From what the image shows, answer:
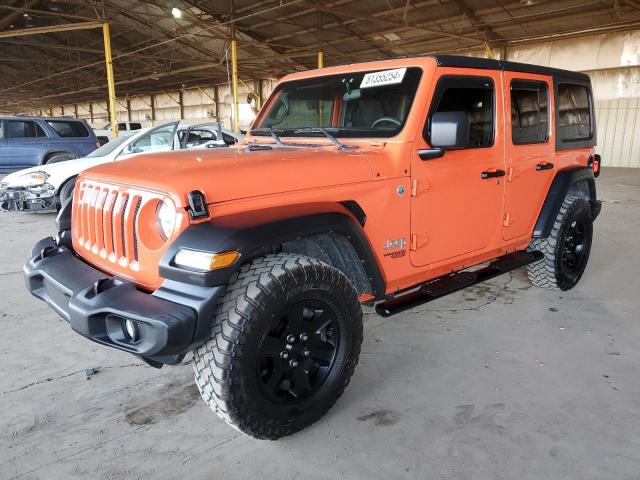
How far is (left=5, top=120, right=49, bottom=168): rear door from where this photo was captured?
991 centimetres

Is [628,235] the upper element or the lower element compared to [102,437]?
upper

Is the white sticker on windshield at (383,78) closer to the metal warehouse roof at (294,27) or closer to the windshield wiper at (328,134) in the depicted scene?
the windshield wiper at (328,134)

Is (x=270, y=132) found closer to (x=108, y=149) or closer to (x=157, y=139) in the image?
(x=157, y=139)

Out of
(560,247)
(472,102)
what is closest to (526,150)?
(472,102)

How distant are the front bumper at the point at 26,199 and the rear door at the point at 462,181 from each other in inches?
237

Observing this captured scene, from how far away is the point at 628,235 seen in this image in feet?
19.7

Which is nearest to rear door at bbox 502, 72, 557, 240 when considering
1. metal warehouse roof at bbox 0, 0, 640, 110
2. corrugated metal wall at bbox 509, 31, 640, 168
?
metal warehouse roof at bbox 0, 0, 640, 110

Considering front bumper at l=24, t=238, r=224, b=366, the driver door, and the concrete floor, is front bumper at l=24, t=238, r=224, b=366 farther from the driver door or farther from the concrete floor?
the driver door

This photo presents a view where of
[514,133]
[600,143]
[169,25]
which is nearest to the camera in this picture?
[514,133]

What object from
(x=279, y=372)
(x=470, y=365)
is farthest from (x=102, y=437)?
(x=470, y=365)

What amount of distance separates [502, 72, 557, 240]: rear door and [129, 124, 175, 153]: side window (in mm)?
5624

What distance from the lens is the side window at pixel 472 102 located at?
2.71 m

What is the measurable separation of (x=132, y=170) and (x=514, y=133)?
2.41 m

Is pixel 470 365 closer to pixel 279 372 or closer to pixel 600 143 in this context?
pixel 279 372
